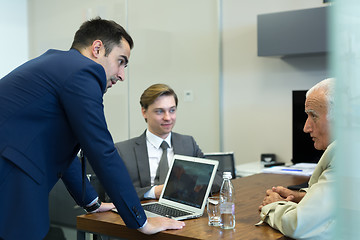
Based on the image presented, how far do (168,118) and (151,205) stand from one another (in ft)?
2.32

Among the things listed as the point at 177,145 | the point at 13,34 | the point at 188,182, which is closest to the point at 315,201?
the point at 188,182

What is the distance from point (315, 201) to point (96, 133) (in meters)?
0.83

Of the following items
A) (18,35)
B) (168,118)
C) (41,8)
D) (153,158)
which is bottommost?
(153,158)

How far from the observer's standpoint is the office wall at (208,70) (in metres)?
4.44

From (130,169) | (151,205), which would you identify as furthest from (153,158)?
(151,205)

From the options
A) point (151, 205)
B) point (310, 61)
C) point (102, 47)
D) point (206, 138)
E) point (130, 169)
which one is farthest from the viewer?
point (206, 138)

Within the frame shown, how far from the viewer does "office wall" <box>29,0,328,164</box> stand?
4441 mm

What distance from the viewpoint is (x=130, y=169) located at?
8.75 ft

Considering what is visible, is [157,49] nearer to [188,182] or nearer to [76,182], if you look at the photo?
[188,182]

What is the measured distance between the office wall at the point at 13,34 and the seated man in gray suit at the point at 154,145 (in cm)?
147

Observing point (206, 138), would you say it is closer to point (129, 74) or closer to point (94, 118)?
point (129, 74)

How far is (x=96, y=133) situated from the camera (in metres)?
1.62

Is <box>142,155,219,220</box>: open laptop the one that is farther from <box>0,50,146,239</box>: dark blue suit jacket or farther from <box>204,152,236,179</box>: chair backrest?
<box>204,152,236,179</box>: chair backrest

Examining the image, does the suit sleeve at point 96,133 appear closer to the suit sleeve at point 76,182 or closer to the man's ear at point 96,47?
the man's ear at point 96,47
